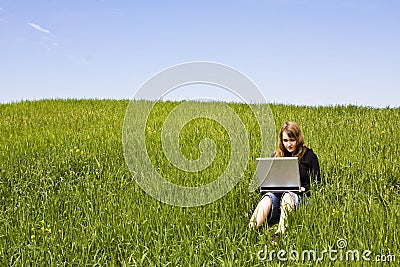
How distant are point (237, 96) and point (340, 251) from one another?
6.67 ft

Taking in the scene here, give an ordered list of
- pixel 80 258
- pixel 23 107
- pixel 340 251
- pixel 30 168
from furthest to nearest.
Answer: pixel 23 107
pixel 30 168
pixel 80 258
pixel 340 251

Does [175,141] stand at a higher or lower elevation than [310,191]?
higher

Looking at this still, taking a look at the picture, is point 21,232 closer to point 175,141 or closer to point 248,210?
point 248,210

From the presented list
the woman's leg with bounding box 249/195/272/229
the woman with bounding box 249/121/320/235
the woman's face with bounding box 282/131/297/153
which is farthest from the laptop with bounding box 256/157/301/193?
the woman's face with bounding box 282/131/297/153

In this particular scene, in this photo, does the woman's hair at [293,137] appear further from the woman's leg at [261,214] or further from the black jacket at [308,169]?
the woman's leg at [261,214]

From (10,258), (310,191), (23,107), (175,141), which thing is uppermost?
(23,107)

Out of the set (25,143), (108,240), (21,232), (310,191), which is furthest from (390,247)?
(25,143)

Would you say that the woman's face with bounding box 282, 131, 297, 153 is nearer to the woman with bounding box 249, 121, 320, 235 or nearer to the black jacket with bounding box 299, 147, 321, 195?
the woman with bounding box 249, 121, 320, 235

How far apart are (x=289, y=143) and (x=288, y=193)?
2.58 feet

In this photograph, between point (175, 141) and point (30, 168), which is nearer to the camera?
point (30, 168)

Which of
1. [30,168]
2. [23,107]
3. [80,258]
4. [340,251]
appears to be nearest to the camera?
[340,251]

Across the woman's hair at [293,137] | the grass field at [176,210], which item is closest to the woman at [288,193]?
the woman's hair at [293,137]

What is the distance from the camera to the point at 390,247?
443cm

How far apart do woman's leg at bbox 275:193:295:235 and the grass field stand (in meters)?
0.10
